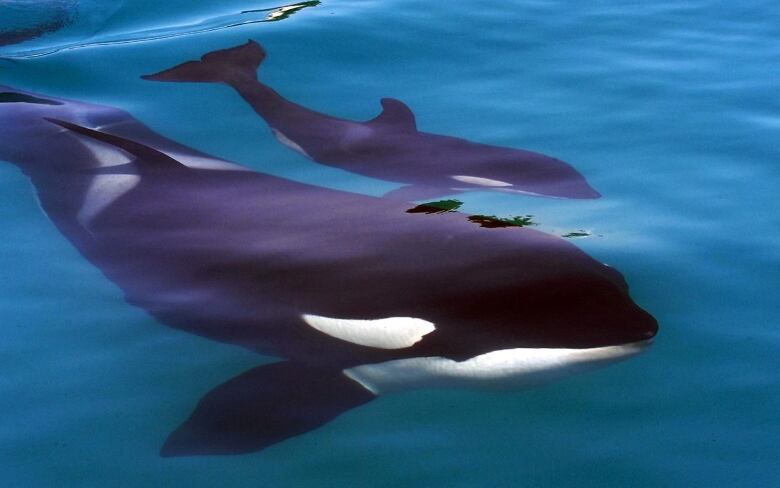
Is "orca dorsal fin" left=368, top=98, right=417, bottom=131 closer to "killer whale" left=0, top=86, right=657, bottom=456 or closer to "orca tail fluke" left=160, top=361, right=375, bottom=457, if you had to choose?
"killer whale" left=0, top=86, right=657, bottom=456

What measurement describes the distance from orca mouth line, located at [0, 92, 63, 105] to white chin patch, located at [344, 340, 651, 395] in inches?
160

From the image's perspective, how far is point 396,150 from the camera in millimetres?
6781

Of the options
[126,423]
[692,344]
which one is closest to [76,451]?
[126,423]

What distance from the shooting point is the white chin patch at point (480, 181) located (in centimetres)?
604

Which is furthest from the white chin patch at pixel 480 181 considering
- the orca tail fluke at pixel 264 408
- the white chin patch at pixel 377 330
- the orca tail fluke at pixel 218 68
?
the orca tail fluke at pixel 218 68

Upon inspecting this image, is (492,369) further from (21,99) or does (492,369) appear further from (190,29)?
(190,29)

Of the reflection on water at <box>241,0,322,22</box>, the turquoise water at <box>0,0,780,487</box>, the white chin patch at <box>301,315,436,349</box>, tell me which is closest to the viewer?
the turquoise water at <box>0,0,780,487</box>

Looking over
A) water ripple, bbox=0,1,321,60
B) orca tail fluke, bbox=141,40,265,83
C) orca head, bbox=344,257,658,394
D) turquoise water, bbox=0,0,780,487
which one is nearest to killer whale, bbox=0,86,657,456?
orca head, bbox=344,257,658,394

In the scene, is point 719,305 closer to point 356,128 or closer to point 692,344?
point 692,344

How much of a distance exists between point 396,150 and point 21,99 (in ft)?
9.43

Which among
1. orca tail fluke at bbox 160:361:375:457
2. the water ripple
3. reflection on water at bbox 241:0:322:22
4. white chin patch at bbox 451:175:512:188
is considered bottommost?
orca tail fluke at bbox 160:361:375:457

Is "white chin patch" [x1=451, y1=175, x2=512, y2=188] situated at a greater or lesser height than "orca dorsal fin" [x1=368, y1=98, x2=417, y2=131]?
lesser

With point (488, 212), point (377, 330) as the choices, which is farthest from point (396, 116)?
point (377, 330)

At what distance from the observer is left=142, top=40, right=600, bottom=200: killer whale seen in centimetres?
607
